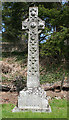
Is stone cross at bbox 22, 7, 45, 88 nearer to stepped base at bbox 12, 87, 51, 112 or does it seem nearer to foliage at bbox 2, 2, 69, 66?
stepped base at bbox 12, 87, 51, 112

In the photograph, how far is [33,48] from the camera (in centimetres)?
448

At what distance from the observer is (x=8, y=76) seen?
911 cm

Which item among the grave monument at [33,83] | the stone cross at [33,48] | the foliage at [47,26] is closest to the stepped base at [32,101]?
the grave monument at [33,83]

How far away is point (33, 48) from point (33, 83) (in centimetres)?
129

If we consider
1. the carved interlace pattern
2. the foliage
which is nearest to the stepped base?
the carved interlace pattern

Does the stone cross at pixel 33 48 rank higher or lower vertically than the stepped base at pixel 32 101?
higher

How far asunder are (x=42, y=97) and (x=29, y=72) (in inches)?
39.0

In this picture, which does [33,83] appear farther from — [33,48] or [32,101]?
[33,48]

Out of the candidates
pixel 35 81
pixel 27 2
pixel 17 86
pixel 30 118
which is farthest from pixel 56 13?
pixel 30 118

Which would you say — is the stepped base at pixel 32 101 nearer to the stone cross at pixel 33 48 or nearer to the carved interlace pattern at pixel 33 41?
the stone cross at pixel 33 48

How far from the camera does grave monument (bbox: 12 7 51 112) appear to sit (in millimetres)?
4066

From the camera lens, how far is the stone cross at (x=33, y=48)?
4.34m

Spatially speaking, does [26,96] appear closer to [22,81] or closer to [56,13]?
[22,81]

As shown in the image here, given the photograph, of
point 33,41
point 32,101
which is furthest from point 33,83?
point 33,41
